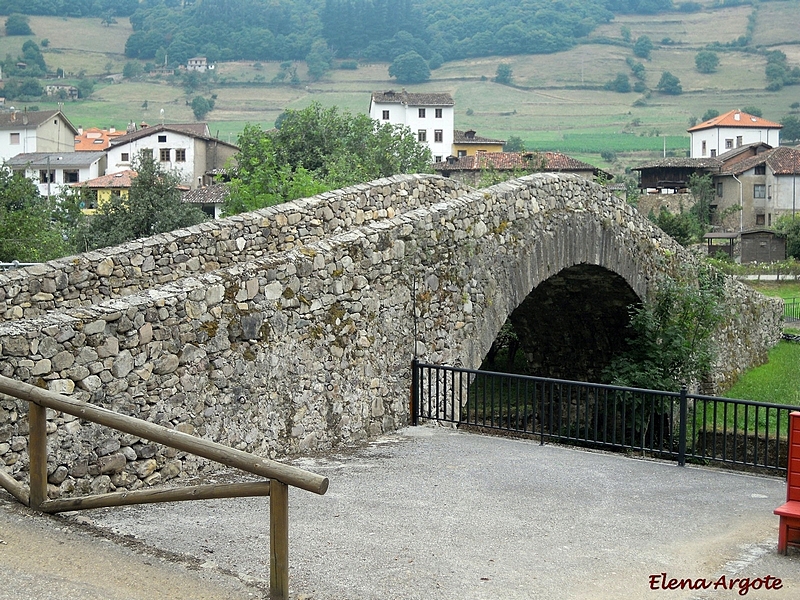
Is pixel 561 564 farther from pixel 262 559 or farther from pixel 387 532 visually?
pixel 262 559

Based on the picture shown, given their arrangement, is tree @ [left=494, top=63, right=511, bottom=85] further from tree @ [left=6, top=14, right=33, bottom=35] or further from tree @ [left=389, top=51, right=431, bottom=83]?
tree @ [left=6, top=14, right=33, bottom=35]

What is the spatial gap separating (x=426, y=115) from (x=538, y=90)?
217ft

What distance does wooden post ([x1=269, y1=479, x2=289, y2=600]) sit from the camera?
18.3 ft

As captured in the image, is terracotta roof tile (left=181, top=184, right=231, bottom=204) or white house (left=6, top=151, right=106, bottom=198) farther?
white house (left=6, top=151, right=106, bottom=198)

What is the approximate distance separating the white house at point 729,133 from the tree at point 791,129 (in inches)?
1059

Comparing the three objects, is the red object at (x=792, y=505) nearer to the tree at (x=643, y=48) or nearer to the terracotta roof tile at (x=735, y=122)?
the terracotta roof tile at (x=735, y=122)

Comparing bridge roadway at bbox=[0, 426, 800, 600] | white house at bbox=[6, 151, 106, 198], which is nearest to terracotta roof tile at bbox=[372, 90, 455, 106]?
white house at bbox=[6, 151, 106, 198]

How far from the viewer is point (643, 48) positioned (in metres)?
180

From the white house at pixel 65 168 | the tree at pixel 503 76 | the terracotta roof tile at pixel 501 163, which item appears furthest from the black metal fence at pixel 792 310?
the tree at pixel 503 76

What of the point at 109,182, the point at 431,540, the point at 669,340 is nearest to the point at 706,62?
the point at 109,182

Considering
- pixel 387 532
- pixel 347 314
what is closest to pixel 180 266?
pixel 347 314

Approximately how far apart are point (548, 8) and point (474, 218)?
648ft

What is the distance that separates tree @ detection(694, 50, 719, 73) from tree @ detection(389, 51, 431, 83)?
4728 centimetres

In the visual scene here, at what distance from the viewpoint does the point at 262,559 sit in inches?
254
